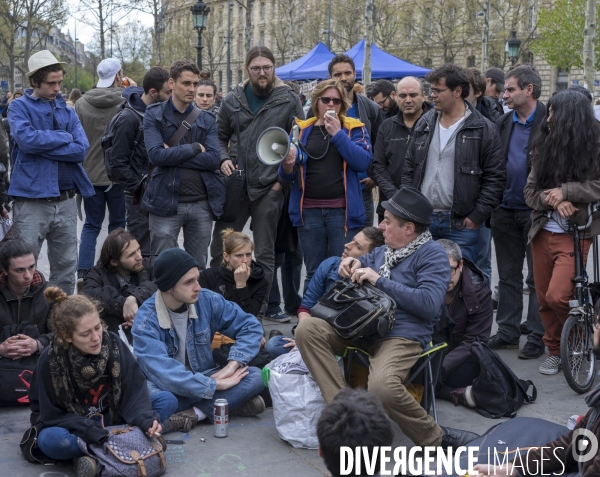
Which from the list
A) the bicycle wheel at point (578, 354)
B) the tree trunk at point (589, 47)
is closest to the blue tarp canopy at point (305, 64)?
the tree trunk at point (589, 47)

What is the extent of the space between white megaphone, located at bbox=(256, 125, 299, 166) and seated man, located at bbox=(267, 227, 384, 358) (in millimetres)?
1129

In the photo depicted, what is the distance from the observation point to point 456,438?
4.45m

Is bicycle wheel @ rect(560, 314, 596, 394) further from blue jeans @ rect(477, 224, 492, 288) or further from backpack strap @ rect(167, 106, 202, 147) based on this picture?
backpack strap @ rect(167, 106, 202, 147)

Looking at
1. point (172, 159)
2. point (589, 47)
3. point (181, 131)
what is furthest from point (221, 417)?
point (589, 47)

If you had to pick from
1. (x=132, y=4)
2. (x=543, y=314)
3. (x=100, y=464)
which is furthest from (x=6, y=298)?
(x=132, y=4)

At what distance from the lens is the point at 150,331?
15.8 feet

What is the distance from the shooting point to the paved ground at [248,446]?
169 inches

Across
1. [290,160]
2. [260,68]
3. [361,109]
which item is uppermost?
[260,68]

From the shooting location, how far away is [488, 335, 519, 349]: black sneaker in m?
6.36

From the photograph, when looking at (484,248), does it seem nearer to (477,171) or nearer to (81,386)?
(477,171)

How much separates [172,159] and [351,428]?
164 inches

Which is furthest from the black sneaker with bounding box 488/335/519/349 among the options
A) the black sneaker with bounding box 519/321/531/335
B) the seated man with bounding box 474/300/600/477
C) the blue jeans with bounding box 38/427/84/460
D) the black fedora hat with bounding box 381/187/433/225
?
the blue jeans with bounding box 38/427/84/460

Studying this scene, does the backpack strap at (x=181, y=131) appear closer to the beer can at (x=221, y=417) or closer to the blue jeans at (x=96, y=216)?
the blue jeans at (x=96, y=216)

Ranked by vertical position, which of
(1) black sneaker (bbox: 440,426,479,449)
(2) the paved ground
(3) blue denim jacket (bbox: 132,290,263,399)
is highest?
(3) blue denim jacket (bbox: 132,290,263,399)
